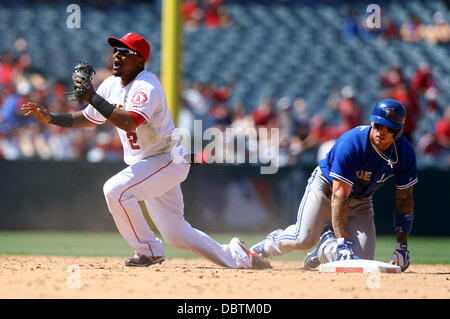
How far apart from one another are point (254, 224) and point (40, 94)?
4681 mm

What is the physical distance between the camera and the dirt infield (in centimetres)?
500

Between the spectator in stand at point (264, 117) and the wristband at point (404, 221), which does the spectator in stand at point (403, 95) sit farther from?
the wristband at point (404, 221)

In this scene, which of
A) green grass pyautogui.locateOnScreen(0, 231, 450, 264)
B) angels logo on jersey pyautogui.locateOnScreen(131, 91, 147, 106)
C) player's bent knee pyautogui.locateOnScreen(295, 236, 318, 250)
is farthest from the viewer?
A: green grass pyautogui.locateOnScreen(0, 231, 450, 264)

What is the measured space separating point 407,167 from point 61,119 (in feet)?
9.47

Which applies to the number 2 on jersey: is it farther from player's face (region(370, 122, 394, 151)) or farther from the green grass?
the green grass

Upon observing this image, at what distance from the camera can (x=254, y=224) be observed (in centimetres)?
1168

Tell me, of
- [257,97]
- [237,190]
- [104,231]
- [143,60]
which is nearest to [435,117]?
[257,97]

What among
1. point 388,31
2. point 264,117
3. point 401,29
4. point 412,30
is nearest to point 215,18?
point 388,31

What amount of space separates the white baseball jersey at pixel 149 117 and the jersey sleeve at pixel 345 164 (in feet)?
4.45

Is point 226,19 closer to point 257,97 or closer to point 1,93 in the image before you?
point 257,97

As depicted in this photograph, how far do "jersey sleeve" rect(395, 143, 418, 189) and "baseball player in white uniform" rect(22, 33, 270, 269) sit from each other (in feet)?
5.24

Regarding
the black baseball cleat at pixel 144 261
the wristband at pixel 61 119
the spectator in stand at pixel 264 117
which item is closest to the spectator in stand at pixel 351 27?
the spectator in stand at pixel 264 117

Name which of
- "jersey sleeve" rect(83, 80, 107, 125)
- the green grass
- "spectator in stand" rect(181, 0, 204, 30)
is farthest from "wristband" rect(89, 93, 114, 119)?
"spectator in stand" rect(181, 0, 204, 30)
